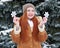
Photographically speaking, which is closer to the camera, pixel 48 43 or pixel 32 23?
pixel 32 23

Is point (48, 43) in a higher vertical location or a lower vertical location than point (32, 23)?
lower

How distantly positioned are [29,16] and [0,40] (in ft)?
6.14

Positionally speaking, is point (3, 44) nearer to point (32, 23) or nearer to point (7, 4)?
point (7, 4)

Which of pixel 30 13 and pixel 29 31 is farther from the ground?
pixel 30 13

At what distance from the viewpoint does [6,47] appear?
5.57m

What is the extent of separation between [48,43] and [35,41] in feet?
6.09

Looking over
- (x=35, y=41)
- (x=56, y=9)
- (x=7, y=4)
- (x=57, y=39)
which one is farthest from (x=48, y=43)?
(x=35, y=41)

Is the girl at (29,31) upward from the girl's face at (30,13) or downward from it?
downward

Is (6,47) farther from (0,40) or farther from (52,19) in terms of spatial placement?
(52,19)

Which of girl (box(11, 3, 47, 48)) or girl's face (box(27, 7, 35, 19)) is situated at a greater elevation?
girl's face (box(27, 7, 35, 19))

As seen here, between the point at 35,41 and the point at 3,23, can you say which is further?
the point at 3,23

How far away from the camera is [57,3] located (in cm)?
569

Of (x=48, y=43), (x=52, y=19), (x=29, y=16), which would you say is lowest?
(x=48, y=43)

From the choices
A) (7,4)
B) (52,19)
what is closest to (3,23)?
(7,4)
